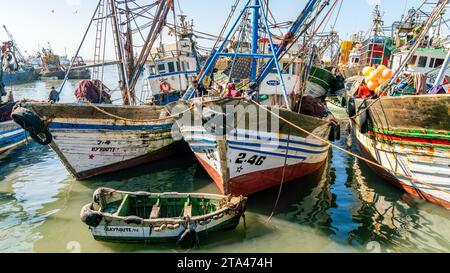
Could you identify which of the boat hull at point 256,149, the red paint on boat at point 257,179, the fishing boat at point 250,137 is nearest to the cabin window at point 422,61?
the fishing boat at point 250,137

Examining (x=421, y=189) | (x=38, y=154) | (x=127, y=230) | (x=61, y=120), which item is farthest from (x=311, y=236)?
(x=38, y=154)

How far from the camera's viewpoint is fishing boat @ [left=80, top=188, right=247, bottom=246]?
5855mm

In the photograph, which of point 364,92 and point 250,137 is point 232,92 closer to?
point 250,137

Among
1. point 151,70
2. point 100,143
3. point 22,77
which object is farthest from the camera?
point 22,77

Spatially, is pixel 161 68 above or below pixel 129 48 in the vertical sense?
below

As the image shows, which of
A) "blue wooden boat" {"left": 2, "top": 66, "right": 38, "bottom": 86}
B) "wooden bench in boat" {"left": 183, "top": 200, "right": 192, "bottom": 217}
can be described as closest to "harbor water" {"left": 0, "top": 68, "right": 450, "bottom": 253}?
"wooden bench in boat" {"left": 183, "top": 200, "right": 192, "bottom": 217}

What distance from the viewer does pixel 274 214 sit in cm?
723

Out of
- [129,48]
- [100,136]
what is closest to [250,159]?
[100,136]

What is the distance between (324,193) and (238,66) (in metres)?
6.84

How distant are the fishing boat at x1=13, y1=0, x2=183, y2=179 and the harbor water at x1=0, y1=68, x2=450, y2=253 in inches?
24.5

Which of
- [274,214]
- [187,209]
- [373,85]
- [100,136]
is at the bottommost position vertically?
[274,214]

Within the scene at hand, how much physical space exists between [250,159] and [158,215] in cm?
252

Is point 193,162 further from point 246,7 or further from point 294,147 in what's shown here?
point 246,7

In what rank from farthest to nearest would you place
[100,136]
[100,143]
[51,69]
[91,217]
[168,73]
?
[51,69] < [168,73] < [100,143] < [100,136] < [91,217]
